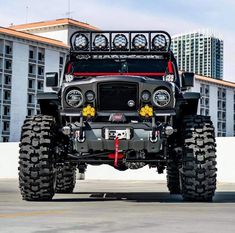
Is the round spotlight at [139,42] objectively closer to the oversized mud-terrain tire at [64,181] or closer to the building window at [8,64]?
the oversized mud-terrain tire at [64,181]

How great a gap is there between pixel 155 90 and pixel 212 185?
1696 millimetres

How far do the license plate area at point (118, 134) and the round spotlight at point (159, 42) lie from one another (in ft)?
7.77

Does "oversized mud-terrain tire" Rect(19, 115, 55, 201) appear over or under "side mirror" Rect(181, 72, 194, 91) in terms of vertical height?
under

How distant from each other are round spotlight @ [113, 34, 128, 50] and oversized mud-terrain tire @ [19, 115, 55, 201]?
2.14 metres

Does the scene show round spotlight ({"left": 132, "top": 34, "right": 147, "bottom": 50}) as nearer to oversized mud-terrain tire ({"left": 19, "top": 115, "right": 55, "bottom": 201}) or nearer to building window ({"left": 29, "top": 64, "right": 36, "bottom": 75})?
oversized mud-terrain tire ({"left": 19, "top": 115, "right": 55, "bottom": 201})

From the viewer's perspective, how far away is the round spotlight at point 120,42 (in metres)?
11.4

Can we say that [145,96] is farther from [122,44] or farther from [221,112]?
[221,112]

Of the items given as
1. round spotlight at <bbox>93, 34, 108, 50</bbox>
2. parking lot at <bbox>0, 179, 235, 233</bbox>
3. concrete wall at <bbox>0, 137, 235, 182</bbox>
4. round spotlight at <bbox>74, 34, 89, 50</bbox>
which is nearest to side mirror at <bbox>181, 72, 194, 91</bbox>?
round spotlight at <bbox>93, 34, 108, 50</bbox>

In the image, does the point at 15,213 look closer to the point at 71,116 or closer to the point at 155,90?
the point at 71,116

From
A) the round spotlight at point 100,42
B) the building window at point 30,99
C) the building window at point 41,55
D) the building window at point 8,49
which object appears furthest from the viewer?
the building window at point 41,55

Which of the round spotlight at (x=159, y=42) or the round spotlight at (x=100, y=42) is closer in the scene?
the round spotlight at (x=100, y=42)

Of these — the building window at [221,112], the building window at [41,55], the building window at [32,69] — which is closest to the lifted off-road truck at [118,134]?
the building window at [32,69]

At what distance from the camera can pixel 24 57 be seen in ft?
338

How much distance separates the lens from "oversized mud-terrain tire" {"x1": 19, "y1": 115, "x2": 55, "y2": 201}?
990 centimetres
